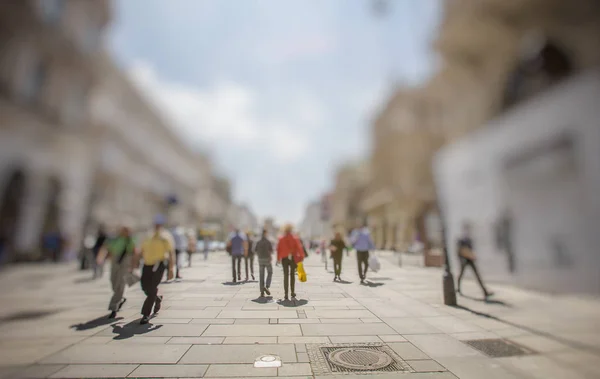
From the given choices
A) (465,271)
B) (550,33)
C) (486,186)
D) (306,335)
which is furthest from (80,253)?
(550,33)

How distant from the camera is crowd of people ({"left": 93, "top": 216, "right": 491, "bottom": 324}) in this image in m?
3.79

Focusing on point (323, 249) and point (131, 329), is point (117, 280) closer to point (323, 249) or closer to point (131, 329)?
point (131, 329)

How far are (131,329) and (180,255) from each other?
1.05 metres

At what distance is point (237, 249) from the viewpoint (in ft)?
13.5

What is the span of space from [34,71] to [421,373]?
20.4ft

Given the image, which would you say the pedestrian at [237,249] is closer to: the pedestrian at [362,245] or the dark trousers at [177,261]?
the dark trousers at [177,261]

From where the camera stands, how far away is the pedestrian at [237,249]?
13.3 feet

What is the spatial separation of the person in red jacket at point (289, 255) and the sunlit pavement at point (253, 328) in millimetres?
121

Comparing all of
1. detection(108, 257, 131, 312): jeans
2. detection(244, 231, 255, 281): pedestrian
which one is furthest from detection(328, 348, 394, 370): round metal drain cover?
detection(108, 257, 131, 312): jeans

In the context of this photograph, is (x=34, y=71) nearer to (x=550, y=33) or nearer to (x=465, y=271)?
(x=465, y=271)

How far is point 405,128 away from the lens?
4.38 m

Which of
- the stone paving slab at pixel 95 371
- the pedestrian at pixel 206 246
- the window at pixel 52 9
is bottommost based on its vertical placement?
the stone paving slab at pixel 95 371

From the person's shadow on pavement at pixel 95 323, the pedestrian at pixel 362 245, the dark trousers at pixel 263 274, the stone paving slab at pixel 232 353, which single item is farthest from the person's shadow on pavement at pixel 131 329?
the pedestrian at pixel 362 245

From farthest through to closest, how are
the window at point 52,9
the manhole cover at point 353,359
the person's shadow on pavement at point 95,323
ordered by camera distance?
the person's shadow on pavement at point 95,323
the window at point 52,9
the manhole cover at point 353,359
